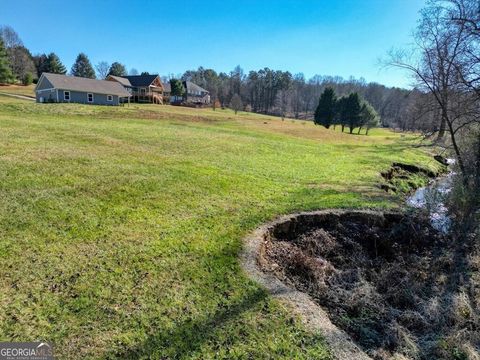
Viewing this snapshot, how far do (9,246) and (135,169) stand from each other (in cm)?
444

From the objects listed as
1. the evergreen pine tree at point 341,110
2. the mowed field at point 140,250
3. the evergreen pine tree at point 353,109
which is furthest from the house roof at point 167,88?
the mowed field at point 140,250

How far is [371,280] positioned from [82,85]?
37.2 m

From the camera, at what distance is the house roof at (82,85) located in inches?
1307

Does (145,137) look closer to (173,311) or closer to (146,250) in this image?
(146,250)

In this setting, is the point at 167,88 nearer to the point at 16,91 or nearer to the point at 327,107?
the point at 16,91

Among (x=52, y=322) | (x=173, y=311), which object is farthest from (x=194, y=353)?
(x=52, y=322)

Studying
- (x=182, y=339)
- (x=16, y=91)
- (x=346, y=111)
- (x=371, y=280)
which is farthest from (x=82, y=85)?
(x=182, y=339)

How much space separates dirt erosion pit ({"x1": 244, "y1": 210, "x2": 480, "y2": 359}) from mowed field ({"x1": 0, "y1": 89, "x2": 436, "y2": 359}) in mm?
438

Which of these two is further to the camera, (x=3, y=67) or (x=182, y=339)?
(x=3, y=67)

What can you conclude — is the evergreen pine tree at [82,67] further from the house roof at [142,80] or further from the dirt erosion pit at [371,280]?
the dirt erosion pit at [371,280]

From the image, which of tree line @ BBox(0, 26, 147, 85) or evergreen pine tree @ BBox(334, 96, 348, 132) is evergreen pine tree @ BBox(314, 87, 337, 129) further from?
tree line @ BBox(0, 26, 147, 85)
